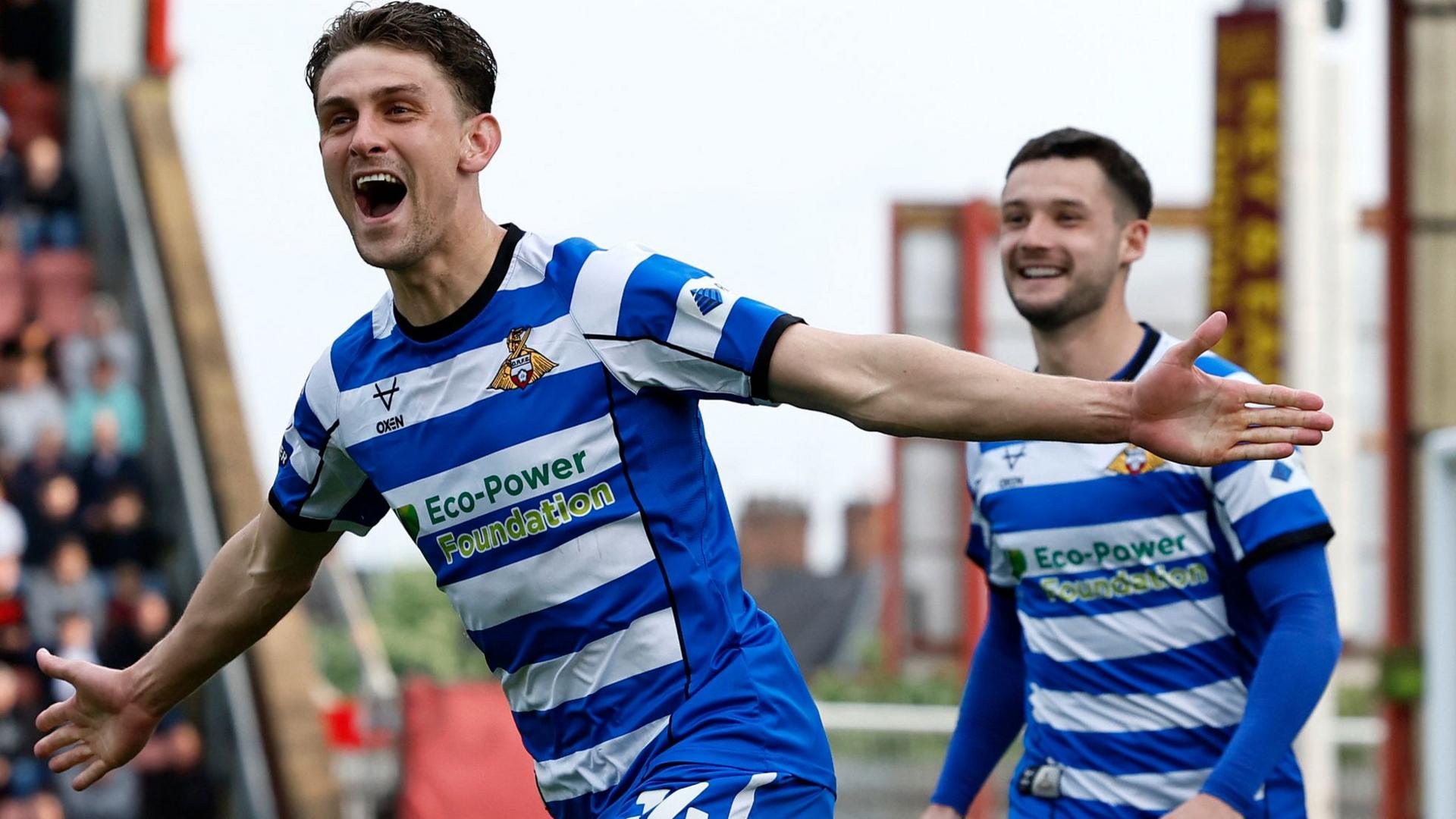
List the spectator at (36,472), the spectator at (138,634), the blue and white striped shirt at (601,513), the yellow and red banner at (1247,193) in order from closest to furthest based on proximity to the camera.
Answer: the blue and white striped shirt at (601,513)
the yellow and red banner at (1247,193)
the spectator at (138,634)
the spectator at (36,472)

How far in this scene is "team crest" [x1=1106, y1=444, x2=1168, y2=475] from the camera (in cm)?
495

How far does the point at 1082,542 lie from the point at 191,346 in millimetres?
13100

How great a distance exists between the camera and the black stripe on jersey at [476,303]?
406 centimetres

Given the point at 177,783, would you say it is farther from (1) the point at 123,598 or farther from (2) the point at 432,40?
(2) the point at 432,40

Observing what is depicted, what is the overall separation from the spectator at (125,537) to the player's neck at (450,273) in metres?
11.7

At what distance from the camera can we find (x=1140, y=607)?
4.96 m

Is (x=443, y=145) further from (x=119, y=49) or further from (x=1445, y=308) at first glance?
(x=119, y=49)

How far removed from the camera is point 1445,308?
10.6 meters

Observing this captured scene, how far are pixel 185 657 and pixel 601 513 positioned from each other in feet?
4.60

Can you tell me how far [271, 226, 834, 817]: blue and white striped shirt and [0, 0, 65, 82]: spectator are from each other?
57.4 ft

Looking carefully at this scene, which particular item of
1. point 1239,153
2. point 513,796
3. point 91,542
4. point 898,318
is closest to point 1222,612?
point 1239,153

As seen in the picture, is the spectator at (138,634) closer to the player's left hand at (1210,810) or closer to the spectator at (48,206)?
the spectator at (48,206)

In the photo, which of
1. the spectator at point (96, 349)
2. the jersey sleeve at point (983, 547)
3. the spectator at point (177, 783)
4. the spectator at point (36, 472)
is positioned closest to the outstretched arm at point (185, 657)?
the jersey sleeve at point (983, 547)

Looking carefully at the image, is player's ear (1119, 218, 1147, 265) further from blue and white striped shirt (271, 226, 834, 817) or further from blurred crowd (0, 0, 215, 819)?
blurred crowd (0, 0, 215, 819)
